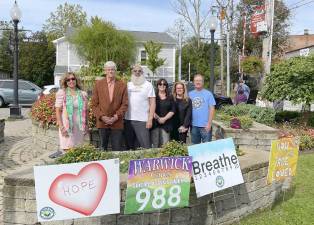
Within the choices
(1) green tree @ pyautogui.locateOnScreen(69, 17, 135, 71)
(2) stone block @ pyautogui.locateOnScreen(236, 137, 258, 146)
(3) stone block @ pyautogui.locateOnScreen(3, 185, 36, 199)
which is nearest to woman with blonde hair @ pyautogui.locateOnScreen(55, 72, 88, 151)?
(3) stone block @ pyautogui.locateOnScreen(3, 185, 36, 199)

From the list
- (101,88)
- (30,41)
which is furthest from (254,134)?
(30,41)

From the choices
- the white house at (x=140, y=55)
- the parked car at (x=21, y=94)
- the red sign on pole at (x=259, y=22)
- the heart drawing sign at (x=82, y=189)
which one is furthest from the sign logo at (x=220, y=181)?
the white house at (x=140, y=55)

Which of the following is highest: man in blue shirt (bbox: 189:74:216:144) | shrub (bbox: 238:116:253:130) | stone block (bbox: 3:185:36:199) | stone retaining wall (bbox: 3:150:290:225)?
man in blue shirt (bbox: 189:74:216:144)

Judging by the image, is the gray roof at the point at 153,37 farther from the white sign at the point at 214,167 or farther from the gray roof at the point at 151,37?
the white sign at the point at 214,167

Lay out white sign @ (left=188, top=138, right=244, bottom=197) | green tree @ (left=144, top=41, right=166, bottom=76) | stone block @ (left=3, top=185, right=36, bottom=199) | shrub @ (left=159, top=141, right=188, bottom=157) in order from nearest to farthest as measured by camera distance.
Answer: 1. stone block @ (left=3, top=185, right=36, bottom=199)
2. white sign @ (left=188, top=138, right=244, bottom=197)
3. shrub @ (left=159, top=141, right=188, bottom=157)
4. green tree @ (left=144, top=41, right=166, bottom=76)

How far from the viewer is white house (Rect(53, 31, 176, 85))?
37.7m

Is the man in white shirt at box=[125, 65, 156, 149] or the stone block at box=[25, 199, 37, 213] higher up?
the man in white shirt at box=[125, 65, 156, 149]

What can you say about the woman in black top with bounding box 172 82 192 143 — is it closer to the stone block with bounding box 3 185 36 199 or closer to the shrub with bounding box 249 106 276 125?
the stone block with bounding box 3 185 36 199

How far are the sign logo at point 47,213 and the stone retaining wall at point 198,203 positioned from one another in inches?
17.6

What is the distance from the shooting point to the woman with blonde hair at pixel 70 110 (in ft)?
19.6

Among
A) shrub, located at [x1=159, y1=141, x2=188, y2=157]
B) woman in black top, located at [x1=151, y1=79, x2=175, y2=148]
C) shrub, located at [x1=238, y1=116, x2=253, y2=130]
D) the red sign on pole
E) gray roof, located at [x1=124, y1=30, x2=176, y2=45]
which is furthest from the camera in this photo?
gray roof, located at [x1=124, y1=30, x2=176, y2=45]

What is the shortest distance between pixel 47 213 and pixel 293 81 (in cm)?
1007

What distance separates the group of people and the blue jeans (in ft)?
0.07

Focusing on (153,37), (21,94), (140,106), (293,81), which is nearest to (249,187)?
(140,106)
